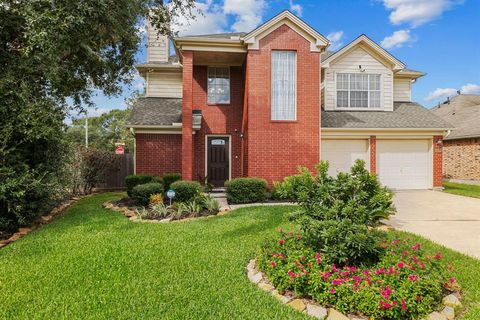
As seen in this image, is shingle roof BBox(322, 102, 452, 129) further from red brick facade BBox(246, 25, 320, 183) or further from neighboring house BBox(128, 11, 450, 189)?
red brick facade BBox(246, 25, 320, 183)

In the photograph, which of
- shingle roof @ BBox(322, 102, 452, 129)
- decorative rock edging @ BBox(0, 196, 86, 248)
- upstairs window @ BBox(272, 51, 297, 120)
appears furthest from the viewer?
shingle roof @ BBox(322, 102, 452, 129)

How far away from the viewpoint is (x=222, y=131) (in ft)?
43.0

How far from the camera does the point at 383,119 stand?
13156 millimetres

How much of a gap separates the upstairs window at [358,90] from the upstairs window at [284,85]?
348cm

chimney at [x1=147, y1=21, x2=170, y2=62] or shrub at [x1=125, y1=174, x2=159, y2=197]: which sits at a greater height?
chimney at [x1=147, y1=21, x2=170, y2=62]

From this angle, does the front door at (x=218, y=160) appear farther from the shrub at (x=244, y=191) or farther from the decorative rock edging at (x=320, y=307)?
the decorative rock edging at (x=320, y=307)

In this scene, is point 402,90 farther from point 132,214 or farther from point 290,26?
point 132,214

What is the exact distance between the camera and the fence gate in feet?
49.3

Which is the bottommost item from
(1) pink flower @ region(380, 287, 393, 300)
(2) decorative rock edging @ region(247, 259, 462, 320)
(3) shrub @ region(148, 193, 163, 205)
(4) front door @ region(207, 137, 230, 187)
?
(2) decorative rock edging @ region(247, 259, 462, 320)

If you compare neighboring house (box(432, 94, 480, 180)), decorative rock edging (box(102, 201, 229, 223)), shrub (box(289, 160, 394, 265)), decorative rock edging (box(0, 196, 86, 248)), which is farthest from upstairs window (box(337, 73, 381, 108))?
decorative rock edging (box(0, 196, 86, 248))

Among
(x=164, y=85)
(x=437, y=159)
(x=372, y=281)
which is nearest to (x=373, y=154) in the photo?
(x=437, y=159)

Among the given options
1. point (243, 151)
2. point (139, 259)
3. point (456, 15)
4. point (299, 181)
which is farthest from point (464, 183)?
point (139, 259)

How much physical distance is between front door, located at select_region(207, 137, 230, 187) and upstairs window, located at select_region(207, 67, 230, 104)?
5.63ft

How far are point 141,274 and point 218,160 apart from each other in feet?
30.3
